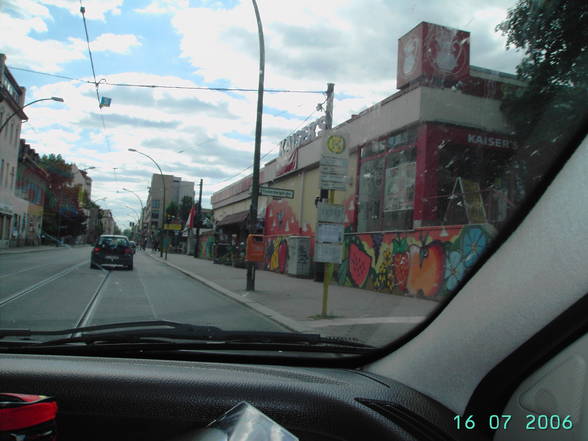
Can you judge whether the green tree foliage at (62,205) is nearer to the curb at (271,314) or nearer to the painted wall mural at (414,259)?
the curb at (271,314)

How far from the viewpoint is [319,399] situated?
2178 millimetres

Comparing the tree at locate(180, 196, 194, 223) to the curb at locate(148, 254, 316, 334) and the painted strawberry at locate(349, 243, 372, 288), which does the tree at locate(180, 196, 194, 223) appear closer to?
the painted strawberry at locate(349, 243, 372, 288)

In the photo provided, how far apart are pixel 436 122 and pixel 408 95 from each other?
23.1 inches

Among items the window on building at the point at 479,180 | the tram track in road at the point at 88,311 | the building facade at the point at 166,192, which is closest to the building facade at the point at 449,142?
the window on building at the point at 479,180

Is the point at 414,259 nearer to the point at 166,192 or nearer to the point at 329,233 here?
the point at 329,233

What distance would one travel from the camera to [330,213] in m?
9.56

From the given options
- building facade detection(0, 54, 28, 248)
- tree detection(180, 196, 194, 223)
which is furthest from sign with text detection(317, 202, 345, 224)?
tree detection(180, 196, 194, 223)

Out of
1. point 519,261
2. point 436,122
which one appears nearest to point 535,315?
point 519,261

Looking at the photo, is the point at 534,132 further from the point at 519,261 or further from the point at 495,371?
the point at 495,371

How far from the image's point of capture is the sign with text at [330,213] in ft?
31.2

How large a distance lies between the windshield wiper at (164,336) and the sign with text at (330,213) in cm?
648
